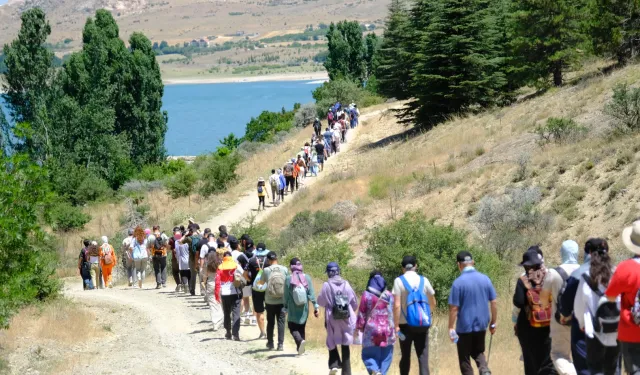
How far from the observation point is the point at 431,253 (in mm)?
18375

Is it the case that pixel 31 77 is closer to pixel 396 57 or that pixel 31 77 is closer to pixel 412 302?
pixel 396 57

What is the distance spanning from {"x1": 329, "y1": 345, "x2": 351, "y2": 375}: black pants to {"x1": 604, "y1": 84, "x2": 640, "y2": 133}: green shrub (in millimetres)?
16980

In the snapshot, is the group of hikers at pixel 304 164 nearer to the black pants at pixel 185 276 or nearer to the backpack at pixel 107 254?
the backpack at pixel 107 254

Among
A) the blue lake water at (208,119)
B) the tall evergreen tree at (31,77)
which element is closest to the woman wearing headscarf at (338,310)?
the tall evergreen tree at (31,77)

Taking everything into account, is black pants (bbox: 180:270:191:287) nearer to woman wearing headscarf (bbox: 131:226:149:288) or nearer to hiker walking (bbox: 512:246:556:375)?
woman wearing headscarf (bbox: 131:226:149:288)

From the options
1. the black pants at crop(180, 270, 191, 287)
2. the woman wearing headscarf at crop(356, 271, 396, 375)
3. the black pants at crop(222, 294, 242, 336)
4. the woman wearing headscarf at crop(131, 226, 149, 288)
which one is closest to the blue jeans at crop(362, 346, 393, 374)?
the woman wearing headscarf at crop(356, 271, 396, 375)

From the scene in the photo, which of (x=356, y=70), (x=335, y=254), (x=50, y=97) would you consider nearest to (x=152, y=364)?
(x=335, y=254)

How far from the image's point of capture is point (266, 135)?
6969 cm

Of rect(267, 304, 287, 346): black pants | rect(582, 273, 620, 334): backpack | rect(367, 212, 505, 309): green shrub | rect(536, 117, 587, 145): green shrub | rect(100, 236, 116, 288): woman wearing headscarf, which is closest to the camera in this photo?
rect(582, 273, 620, 334): backpack

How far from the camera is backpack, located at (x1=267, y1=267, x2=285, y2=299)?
490 inches

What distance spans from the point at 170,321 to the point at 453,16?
2733 centimetres

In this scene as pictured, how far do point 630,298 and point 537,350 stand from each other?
1.90m

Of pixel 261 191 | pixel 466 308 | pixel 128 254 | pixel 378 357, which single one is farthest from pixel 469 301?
pixel 261 191

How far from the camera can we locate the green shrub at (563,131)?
92.7ft
